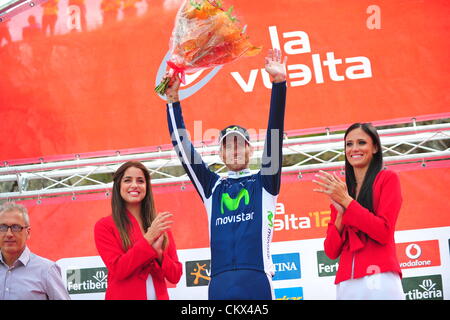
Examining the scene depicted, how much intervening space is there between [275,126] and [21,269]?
4.96 ft

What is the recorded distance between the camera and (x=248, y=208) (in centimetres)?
317

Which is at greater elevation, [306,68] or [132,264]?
[306,68]

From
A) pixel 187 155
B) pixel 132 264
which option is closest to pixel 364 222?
pixel 187 155

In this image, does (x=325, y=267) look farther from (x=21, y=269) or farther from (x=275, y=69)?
(x=21, y=269)

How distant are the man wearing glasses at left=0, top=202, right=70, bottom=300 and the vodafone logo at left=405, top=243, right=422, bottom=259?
204 cm

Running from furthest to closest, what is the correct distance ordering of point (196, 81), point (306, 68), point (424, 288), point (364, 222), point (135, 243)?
point (196, 81) < point (306, 68) < point (424, 288) < point (135, 243) < point (364, 222)

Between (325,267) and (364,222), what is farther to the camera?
(325,267)

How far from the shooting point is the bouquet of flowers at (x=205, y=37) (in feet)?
10.5

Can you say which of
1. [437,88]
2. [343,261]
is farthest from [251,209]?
[437,88]

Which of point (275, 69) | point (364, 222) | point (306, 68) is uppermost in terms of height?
point (306, 68)

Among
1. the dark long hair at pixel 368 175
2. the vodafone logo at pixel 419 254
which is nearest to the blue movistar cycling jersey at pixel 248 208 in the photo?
the dark long hair at pixel 368 175

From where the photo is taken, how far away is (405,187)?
4.07 m

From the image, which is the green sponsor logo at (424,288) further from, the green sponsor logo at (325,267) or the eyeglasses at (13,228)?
the eyeglasses at (13,228)

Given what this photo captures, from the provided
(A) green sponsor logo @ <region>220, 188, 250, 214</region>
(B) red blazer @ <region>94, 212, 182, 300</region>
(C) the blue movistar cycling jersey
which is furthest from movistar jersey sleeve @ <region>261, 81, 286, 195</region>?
(B) red blazer @ <region>94, 212, 182, 300</region>
